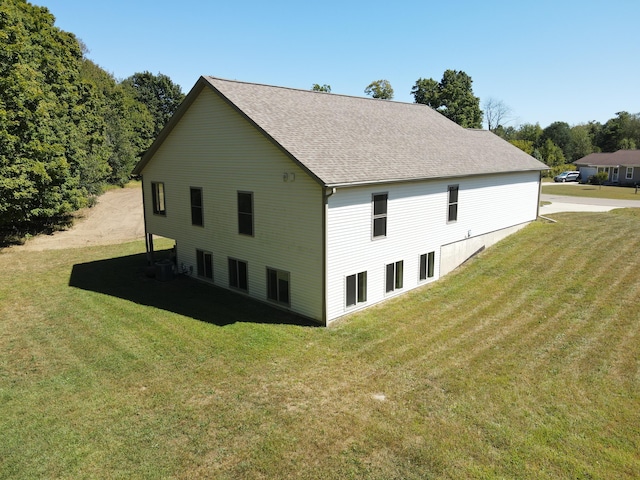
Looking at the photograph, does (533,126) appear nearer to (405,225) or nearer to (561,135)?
(561,135)

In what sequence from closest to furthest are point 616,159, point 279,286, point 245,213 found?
1. point 279,286
2. point 245,213
3. point 616,159

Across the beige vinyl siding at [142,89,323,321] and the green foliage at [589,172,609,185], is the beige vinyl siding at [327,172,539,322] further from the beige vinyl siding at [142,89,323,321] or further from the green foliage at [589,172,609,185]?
the green foliage at [589,172,609,185]

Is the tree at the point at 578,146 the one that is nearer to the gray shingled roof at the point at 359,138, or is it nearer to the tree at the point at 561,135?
the tree at the point at 561,135

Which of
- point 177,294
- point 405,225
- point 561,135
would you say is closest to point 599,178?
point 561,135

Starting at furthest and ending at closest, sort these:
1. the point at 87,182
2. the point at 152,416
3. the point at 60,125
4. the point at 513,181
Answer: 1. the point at 87,182
2. the point at 60,125
3. the point at 513,181
4. the point at 152,416

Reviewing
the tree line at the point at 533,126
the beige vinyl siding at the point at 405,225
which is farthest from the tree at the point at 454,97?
the beige vinyl siding at the point at 405,225

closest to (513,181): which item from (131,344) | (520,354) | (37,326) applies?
(520,354)

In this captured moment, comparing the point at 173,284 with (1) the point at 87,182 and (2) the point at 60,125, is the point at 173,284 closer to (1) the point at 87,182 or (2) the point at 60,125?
(2) the point at 60,125

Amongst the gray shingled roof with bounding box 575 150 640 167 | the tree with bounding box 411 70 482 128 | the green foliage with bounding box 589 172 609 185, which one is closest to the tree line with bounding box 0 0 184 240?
the tree with bounding box 411 70 482 128
